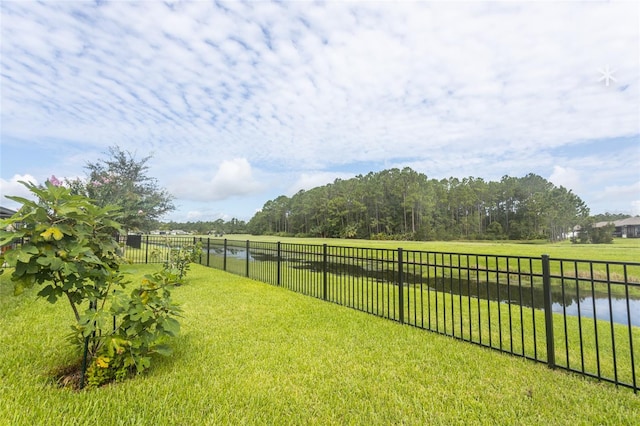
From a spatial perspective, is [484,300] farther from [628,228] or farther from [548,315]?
[628,228]

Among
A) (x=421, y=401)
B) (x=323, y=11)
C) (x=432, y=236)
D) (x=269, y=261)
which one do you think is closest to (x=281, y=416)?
(x=421, y=401)

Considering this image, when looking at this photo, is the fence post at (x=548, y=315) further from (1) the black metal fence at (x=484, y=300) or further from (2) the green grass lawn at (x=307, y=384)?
(2) the green grass lawn at (x=307, y=384)

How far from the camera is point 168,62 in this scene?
24.6 feet

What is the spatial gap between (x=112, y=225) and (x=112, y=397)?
1.32 metres

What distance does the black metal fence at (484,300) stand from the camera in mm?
2893

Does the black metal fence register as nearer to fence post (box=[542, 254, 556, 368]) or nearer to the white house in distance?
fence post (box=[542, 254, 556, 368])

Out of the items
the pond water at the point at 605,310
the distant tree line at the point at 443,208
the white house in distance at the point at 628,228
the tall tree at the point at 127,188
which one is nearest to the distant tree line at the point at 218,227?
the distant tree line at the point at 443,208

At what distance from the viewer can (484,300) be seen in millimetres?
7969

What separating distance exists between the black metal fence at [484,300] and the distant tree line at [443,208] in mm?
36134

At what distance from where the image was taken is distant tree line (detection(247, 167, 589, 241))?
144 ft

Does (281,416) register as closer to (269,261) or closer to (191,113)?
(269,261)

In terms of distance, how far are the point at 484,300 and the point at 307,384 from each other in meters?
7.38

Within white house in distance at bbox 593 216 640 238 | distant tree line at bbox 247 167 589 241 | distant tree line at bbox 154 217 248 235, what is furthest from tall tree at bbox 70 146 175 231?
white house in distance at bbox 593 216 640 238

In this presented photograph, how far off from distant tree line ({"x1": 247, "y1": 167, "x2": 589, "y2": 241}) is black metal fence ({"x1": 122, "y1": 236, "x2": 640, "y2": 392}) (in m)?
36.1
